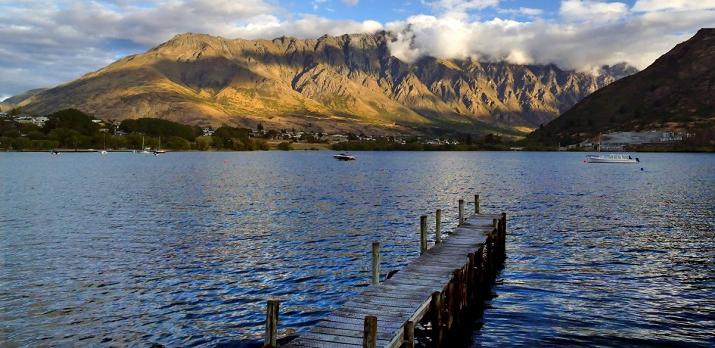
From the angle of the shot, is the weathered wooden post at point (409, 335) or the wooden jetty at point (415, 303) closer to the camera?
the weathered wooden post at point (409, 335)

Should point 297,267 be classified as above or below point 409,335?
below

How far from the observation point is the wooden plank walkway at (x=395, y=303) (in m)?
20.1

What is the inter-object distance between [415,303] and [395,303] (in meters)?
0.87

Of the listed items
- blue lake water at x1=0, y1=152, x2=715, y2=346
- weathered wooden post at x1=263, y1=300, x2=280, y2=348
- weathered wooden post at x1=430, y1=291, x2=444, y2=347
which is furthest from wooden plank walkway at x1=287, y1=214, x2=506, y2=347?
blue lake water at x1=0, y1=152, x2=715, y2=346

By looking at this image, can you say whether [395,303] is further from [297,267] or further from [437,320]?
[297,267]

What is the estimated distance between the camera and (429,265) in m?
31.4

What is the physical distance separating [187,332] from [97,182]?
9805 cm

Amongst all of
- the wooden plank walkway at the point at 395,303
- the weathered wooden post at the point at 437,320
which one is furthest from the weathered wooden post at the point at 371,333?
the weathered wooden post at the point at 437,320

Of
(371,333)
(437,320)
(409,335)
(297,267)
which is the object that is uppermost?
(371,333)

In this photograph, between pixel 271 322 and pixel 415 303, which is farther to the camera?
pixel 415 303

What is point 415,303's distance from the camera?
24.4m

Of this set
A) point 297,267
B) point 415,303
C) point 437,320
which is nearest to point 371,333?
point 437,320

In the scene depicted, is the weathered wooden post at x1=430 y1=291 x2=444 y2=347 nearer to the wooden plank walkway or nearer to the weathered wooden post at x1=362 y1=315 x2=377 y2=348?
the wooden plank walkway

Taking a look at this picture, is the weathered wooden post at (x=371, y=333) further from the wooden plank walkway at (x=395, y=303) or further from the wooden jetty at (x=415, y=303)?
the wooden plank walkway at (x=395, y=303)
